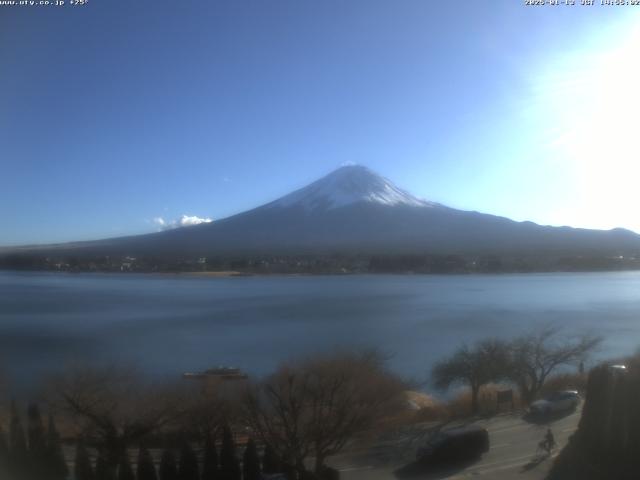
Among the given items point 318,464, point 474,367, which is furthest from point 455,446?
point 474,367

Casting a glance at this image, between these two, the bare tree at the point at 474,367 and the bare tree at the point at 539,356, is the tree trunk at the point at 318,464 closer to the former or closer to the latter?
the bare tree at the point at 474,367

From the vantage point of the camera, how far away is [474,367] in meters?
4.67

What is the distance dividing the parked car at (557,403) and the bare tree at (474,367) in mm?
619

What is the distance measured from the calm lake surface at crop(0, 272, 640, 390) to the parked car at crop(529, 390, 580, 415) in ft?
4.72

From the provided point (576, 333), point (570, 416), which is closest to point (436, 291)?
point (576, 333)

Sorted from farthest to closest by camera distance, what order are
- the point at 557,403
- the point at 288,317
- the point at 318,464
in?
the point at 288,317 → the point at 557,403 → the point at 318,464

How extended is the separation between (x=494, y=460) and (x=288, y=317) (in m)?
6.18

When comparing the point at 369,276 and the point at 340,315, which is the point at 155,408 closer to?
the point at 340,315

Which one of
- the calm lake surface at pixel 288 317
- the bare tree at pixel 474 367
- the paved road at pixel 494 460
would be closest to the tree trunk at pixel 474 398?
the bare tree at pixel 474 367

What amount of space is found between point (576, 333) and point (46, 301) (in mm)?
10216

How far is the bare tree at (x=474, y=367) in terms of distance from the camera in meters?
4.56

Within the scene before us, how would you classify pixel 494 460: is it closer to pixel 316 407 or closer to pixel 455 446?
pixel 455 446

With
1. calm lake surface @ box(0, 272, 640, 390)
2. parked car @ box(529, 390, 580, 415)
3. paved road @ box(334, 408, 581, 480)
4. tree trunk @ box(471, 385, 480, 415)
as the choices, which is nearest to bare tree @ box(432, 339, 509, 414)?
tree trunk @ box(471, 385, 480, 415)

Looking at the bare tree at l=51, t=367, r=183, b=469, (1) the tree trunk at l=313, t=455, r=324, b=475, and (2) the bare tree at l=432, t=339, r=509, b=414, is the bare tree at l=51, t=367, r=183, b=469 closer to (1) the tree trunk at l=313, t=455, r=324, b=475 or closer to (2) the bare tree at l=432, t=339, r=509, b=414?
(1) the tree trunk at l=313, t=455, r=324, b=475
